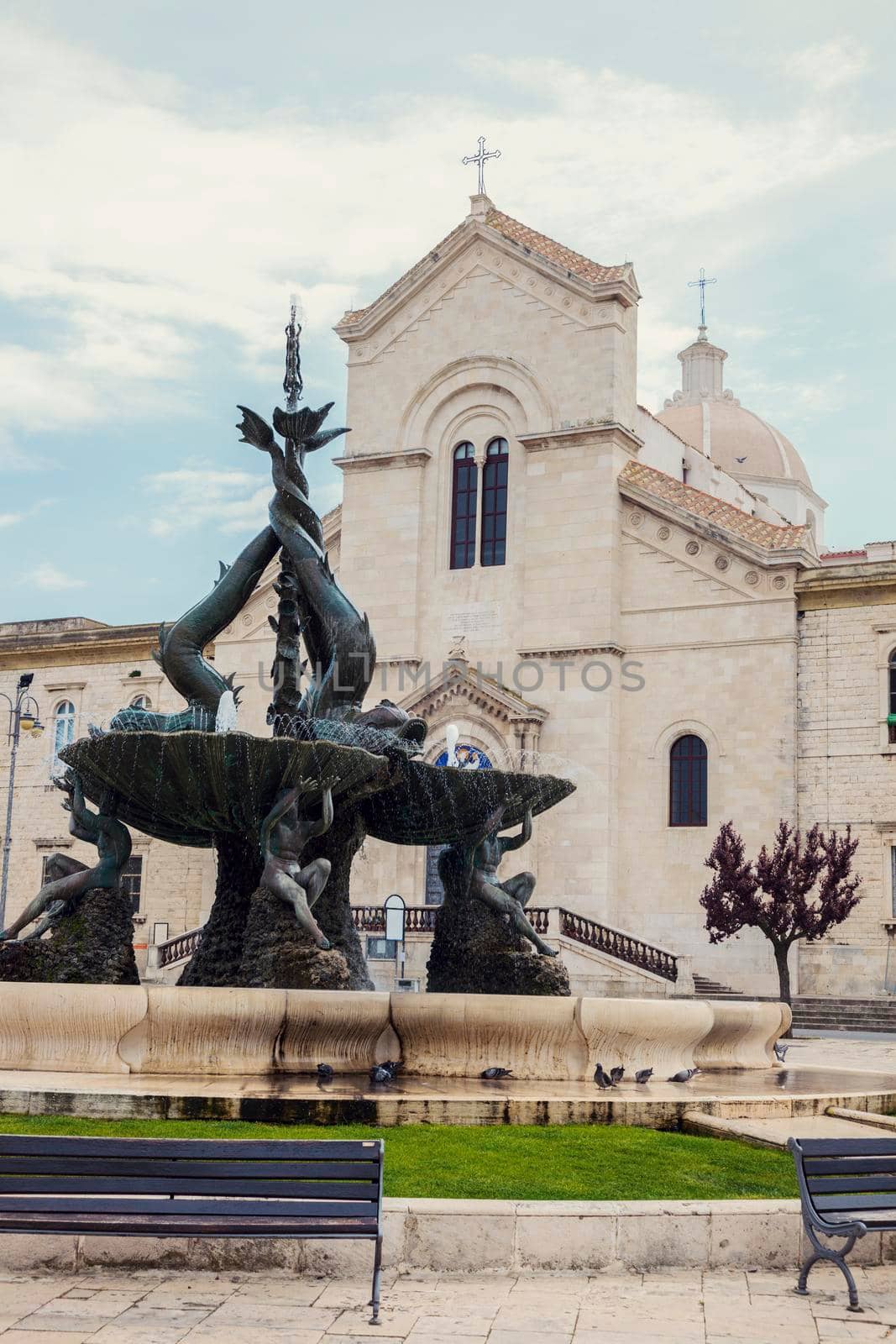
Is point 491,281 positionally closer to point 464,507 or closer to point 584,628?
point 464,507

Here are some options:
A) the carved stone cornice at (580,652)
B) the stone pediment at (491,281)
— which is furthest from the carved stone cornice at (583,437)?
the carved stone cornice at (580,652)

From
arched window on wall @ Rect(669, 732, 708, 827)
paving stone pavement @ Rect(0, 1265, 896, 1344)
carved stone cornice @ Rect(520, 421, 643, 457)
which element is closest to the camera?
paving stone pavement @ Rect(0, 1265, 896, 1344)

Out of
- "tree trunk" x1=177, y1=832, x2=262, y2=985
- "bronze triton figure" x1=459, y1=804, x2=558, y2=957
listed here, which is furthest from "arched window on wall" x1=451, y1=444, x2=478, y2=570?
"tree trunk" x1=177, y1=832, x2=262, y2=985

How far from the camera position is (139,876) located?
126ft

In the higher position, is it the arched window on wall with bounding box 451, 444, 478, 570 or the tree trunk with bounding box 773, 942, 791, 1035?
the arched window on wall with bounding box 451, 444, 478, 570

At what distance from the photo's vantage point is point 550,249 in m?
36.1

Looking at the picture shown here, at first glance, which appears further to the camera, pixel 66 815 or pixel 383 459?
pixel 66 815

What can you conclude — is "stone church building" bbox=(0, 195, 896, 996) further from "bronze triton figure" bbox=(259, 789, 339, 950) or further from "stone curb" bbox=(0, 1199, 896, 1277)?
"stone curb" bbox=(0, 1199, 896, 1277)

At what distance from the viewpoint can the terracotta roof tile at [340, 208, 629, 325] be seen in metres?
34.8

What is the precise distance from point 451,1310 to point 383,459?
30569 mm

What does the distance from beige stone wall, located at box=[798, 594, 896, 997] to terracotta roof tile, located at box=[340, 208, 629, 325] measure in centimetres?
947

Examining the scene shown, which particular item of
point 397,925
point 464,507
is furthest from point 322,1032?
point 464,507

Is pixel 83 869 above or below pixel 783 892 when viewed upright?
below

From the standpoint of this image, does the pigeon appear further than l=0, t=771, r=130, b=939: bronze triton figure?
No
